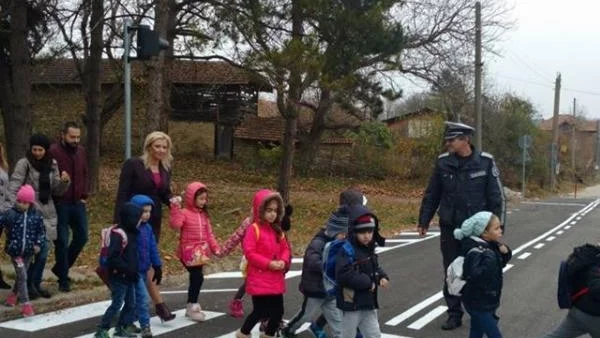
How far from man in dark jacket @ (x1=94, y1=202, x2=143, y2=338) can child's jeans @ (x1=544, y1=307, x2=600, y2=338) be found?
11.7ft

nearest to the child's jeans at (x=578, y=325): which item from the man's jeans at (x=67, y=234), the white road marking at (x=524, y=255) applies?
the man's jeans at (x=67, y=234)

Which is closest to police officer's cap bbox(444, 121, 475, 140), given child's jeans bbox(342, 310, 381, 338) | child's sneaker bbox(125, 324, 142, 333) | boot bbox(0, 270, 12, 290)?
child's jeans bbox(342, 310, 381, 338)

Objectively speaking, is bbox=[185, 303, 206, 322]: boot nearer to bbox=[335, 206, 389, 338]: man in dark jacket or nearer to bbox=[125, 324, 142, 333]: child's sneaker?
bbox=[125, 324, 142, 333]: child's sneaker

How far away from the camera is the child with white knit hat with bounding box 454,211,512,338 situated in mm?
5422

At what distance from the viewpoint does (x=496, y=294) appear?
5.51 meters

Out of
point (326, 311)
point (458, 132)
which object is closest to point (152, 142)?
point (326, 311)

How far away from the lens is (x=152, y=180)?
22.8ft

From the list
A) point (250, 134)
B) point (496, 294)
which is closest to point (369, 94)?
point (250, 134)

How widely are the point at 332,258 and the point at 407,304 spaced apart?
3.09 meters

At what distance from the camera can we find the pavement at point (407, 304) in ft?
22.1

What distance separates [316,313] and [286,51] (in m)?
9.01

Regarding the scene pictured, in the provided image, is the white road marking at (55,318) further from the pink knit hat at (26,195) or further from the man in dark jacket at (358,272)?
the man in dark jacket at (358,272)

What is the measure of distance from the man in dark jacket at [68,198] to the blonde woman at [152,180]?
139 cm

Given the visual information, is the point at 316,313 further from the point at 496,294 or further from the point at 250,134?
the point at 250,134
